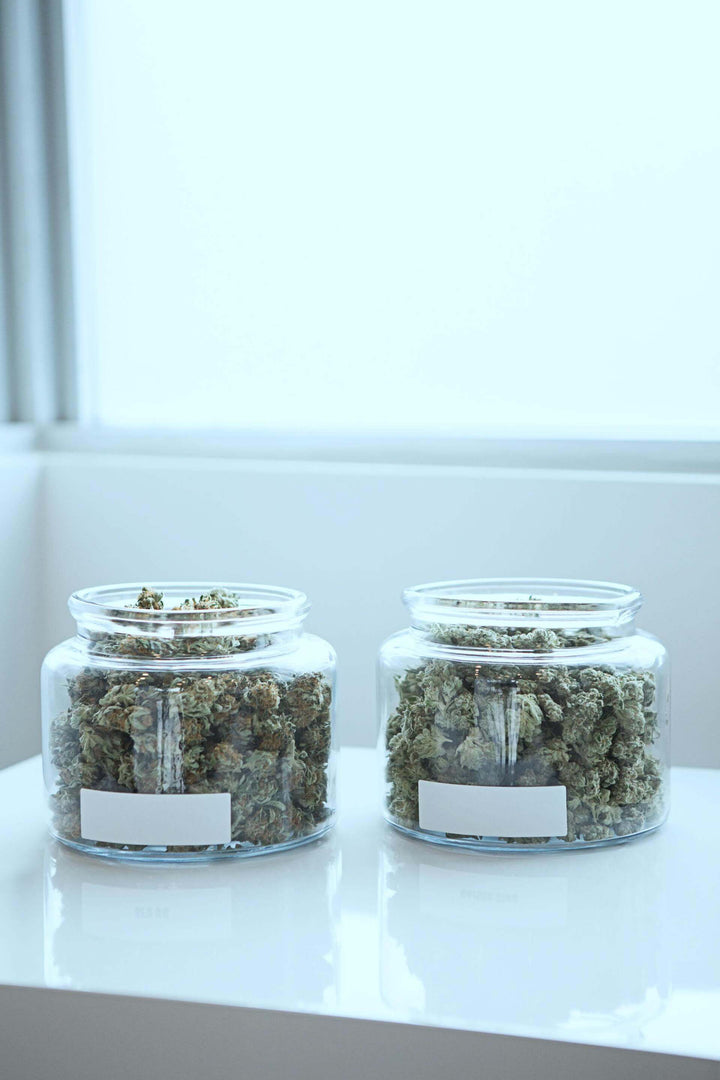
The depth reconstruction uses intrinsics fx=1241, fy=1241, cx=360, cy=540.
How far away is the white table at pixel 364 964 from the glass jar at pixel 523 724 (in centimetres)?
3

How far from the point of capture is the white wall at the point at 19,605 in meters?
1.62

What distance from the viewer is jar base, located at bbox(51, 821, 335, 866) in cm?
85

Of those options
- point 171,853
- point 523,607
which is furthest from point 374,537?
point 171,853

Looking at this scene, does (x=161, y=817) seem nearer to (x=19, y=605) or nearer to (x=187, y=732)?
(x=187, y=732)

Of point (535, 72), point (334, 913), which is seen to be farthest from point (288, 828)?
point (535, 72)

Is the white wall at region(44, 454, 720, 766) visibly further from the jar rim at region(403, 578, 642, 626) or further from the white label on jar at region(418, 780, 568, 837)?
the white label on jar at region(418, 780, 568, 837)

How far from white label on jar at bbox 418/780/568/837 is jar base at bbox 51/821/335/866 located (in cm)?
11

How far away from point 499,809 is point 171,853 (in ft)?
0.75

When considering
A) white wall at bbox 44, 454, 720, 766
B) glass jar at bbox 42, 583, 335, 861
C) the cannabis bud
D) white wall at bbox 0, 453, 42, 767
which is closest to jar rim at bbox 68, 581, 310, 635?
glass jar at bbox 42, 583, 335, 861

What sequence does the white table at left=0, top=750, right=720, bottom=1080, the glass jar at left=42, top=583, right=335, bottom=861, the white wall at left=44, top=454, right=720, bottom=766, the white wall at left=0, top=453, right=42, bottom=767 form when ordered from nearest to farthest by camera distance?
1. the white table at left=0, top=750, right=720, bottom=1080
2. the glass jar at left=42, top=583, right=335, bottom=861
3. the white wall at left=44, top=454, right=720, bottom=766
4. the white wall at left=0, top=453, right=42, bottom=767

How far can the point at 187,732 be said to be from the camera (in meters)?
0.83

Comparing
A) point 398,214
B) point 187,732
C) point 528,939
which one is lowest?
point 528,939

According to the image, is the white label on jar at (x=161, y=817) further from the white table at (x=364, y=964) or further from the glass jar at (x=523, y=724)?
the glass jar at (x=523, y=724)

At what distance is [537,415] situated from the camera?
155 cm
